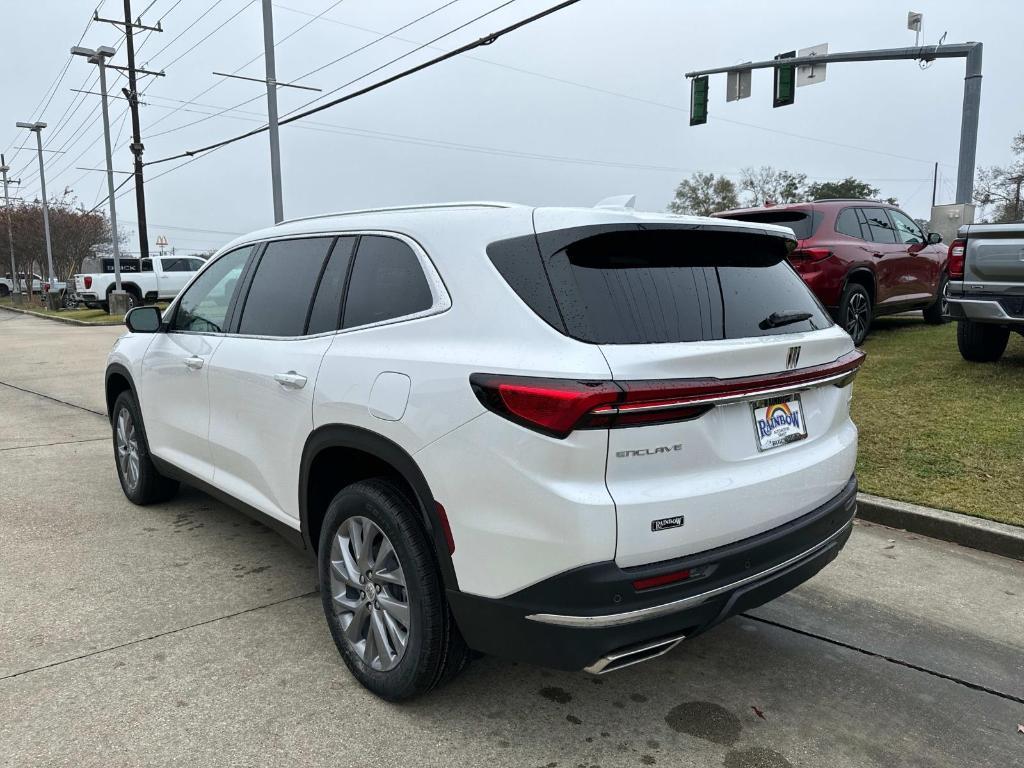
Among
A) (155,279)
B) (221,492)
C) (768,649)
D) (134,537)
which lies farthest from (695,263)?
(155,279)

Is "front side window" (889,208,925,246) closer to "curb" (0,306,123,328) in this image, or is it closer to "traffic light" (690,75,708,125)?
"traffic light" (690,75,708,125)

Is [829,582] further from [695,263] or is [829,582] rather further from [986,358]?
[986,358]

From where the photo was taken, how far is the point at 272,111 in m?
16.9

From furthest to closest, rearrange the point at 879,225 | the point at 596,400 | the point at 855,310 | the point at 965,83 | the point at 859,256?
the point at 965,83 < the point at 879,225 < the point at 855,310 < the point at 859,256 < the point at 596,400

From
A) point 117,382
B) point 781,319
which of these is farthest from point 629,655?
point 117,382

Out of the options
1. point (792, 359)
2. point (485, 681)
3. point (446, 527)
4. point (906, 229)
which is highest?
point (906, 229)

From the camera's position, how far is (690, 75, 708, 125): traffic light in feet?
Answer: 59.7

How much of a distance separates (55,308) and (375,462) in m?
38.5

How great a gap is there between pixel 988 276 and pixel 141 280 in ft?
91.9

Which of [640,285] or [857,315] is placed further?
[857,315]

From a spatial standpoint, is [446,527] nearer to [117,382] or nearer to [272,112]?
[117,382]

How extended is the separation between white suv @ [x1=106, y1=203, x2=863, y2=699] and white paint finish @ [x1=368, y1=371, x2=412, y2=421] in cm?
1

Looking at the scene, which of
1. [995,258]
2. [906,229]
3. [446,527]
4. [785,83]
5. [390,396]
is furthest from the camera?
[785,83]

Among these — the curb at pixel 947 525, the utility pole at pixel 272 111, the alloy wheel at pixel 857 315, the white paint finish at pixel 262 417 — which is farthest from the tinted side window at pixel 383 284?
the utility pole at pixel 272 111
